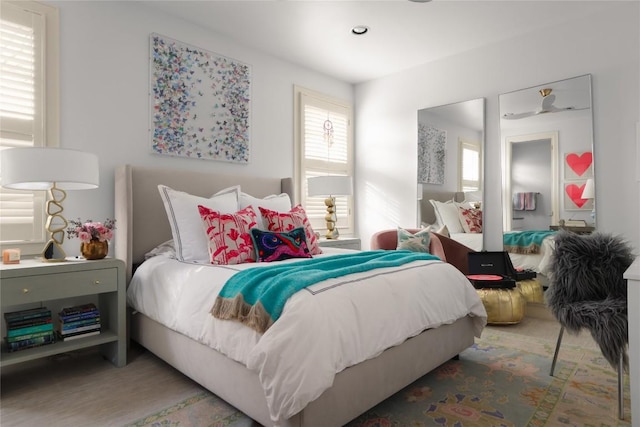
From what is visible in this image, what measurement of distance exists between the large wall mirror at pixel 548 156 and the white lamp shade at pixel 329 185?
1565mm

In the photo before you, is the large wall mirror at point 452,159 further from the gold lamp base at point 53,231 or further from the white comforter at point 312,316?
the gold lamp base at point 53,231

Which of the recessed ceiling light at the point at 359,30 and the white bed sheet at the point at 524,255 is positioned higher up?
the recessed ceiling light at the point at 359,30

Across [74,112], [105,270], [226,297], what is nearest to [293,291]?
[226,297]

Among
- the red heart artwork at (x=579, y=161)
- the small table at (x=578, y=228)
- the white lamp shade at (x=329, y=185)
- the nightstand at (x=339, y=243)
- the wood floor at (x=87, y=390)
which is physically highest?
the red heart artwork at (x=579, y=161)

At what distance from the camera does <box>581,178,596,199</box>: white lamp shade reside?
126 inches

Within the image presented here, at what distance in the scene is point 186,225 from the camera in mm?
2617

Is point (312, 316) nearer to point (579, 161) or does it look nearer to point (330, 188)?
point (330, 188)

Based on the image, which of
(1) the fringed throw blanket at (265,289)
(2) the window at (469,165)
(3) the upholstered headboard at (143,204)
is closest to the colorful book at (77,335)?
(3) the upholstered headboard at (143,204)

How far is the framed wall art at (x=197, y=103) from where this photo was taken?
3143 millimetres

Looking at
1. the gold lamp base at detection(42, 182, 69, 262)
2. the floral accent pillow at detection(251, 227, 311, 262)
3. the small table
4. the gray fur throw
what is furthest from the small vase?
the small table

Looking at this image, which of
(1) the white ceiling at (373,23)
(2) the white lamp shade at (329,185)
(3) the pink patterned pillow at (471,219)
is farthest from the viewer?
(2) the white lamp shade at (329,185)

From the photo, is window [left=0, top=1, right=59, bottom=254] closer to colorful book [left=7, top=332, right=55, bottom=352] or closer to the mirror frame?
colorful book [left=7, top=332, right=55, bottom=352]

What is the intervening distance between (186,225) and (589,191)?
3.25 metres

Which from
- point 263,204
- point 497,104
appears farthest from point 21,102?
point 497,104
